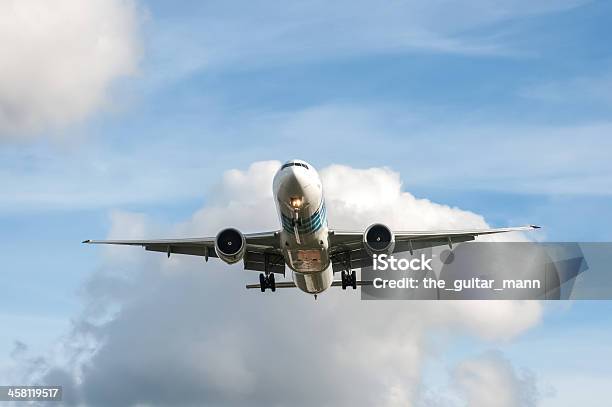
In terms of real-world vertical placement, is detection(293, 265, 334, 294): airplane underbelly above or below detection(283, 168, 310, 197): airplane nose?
below

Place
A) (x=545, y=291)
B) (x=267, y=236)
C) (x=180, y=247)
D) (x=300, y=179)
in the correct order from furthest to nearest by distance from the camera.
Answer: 1. (x=545, y=291)
2. (x=180, y=247)
3. (x=267, y=236)
4. (x=300, y=179)

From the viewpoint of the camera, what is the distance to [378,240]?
4872cm

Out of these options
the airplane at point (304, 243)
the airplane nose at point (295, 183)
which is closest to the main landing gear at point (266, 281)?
the airplane at point (304, 243)

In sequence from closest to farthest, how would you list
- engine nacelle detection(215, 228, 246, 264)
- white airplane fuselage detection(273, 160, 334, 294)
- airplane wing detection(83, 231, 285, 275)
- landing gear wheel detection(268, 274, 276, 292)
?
white airplane fuselage detection(273, 160, 334, 294), engine nacelle detection(215, 228, 246, 264), airplane wing detection(83, 231, 285, 275), landing gear wheel detection(268, 274, 276, 292)

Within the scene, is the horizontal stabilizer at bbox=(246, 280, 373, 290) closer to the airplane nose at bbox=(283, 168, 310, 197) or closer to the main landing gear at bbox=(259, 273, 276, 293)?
the main landing gear at bbox=(259, 273, 276, 293)

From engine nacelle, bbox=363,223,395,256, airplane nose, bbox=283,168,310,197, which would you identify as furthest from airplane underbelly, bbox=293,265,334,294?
airplane nose, bbox=283,168,310,197

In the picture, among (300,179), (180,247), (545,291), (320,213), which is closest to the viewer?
(300,179)

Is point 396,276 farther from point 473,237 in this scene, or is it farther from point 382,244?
point 382,244

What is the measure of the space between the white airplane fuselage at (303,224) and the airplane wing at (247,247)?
1.65 m

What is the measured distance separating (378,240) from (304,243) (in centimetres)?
318

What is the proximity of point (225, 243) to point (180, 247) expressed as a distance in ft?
18.4

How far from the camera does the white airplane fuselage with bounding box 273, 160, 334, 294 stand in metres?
44.4

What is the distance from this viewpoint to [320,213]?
47.0 m

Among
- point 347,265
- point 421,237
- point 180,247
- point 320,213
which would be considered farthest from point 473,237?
point 180,247
